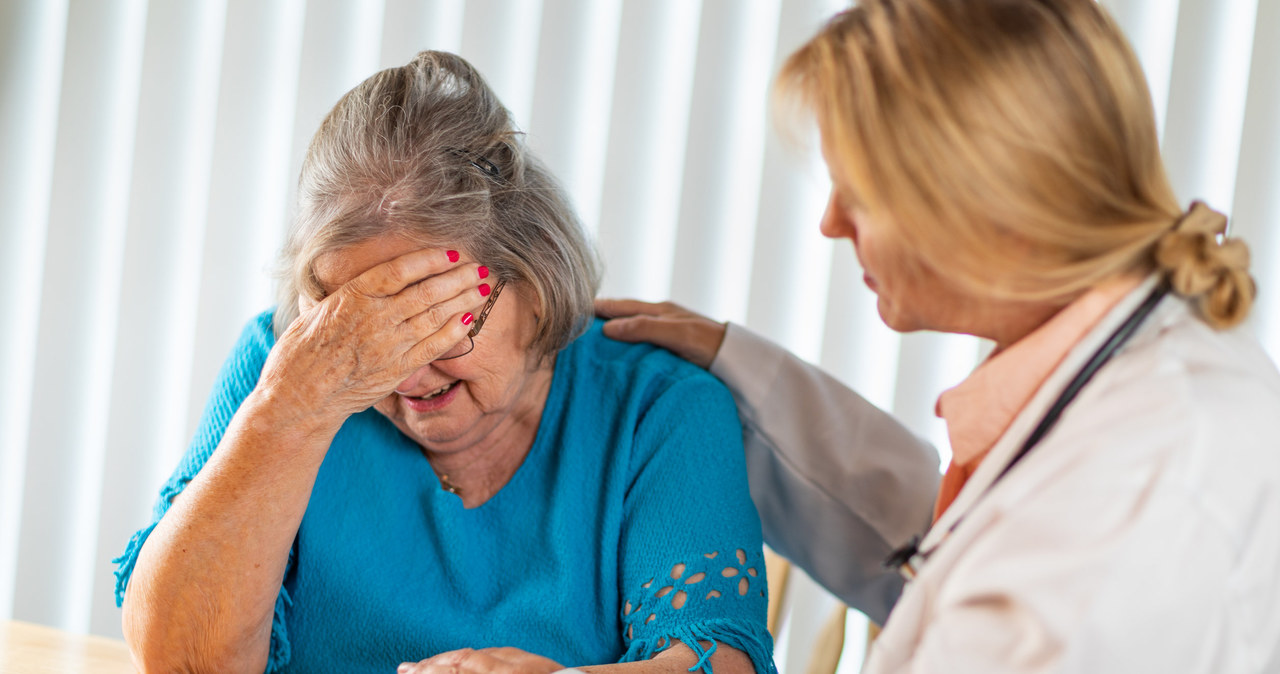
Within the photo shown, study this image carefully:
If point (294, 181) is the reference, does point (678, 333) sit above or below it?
below

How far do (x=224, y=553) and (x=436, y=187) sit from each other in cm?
56

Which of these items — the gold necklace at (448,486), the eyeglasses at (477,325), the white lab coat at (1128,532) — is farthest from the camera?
the gold necklace at (448,486)

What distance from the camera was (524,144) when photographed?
4.59 ft

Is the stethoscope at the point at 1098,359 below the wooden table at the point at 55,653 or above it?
above

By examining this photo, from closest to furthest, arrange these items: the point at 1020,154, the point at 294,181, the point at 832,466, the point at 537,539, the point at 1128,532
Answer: the point at 1128,532, the point at 1020,154, the point at 537,539, the point at 832,466, the point at 294,181

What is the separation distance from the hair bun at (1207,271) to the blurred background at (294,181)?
1100mm

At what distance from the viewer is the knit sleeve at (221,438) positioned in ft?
4.35

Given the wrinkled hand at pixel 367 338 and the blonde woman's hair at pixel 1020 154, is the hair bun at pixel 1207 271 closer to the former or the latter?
the blonde woman's hair at pixel 1020 154

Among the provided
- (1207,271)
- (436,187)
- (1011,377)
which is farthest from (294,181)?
(1207,271)

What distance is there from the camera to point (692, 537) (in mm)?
1268

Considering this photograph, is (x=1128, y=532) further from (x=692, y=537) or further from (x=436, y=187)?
(x=436, y=187)

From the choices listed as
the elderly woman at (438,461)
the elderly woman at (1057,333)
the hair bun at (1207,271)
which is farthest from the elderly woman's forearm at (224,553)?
the hair bun at (1207,271)

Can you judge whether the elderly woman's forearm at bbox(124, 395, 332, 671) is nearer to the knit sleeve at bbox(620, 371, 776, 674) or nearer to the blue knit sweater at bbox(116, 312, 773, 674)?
the blue knit sweater at bbox(116, 312, 773, 674)

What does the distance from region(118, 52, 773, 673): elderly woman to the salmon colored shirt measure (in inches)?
15.8
